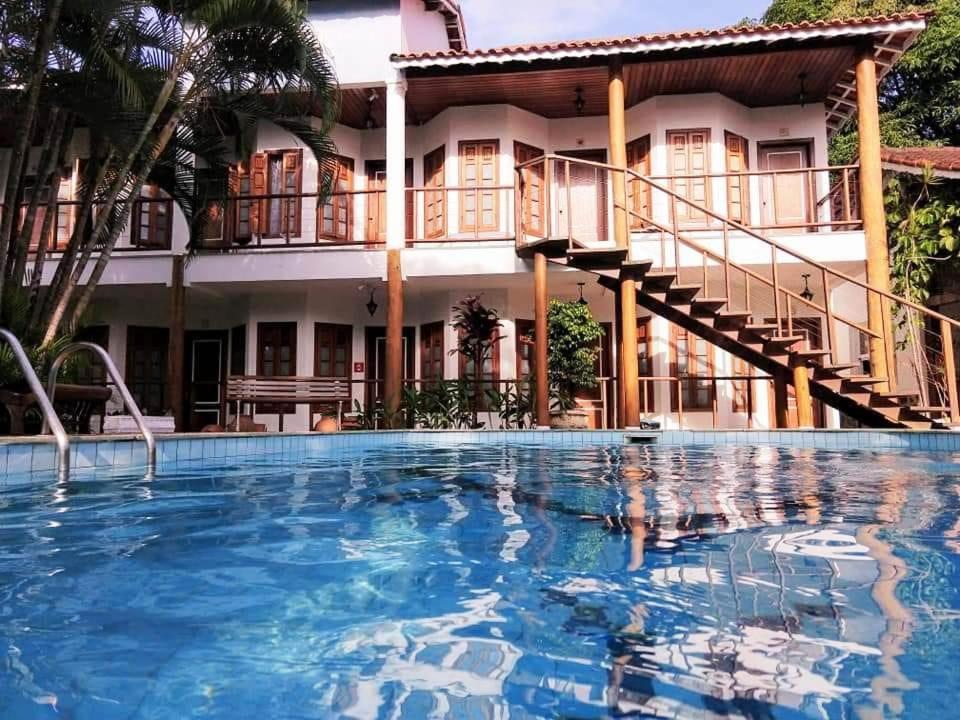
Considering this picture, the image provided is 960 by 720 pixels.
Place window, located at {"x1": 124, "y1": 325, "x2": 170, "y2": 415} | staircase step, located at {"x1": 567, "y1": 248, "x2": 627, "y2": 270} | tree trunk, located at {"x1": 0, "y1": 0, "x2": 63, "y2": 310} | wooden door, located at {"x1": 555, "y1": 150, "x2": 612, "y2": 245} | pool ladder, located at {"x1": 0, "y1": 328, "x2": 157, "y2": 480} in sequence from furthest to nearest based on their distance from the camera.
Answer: window, located at {"x1": 124, "y1": 325, "x2": 170, "y2": 415}
wooden door, located at {"x1": 555, "y1": 150, "x2": 612, "y2": 245}
staircase step, located at {"x1": 567, "y1": 248, "x2": 627, "y2": 270}
tree trunk, located at {"x1": 0, "y1": 0, "x2": 63, "y2": 310}
pool ladder, located at {"x1": 0, "y1": 328, "x2": 157, "y2": 480}

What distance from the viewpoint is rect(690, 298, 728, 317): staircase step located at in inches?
362

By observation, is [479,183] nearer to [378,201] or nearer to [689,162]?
[378,201]

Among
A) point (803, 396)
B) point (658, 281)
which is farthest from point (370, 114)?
point (803, 396)

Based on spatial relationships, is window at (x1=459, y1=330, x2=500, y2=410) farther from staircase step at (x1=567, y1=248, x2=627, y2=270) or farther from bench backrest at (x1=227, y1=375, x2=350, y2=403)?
staircase step at (x1=567, y1=248, x2=627, y2=270)

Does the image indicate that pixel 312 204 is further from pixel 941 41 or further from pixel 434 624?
pixel 941 41

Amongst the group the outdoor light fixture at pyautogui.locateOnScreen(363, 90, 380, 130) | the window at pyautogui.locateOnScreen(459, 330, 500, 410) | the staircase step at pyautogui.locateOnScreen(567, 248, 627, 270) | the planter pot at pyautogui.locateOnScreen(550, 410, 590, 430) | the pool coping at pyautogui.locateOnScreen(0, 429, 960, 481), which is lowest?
the pool coping at pyautogui.locateOnScreen(0, 429, 960, 481)

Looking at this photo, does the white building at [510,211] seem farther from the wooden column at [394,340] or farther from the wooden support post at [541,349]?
the wooden support post at [541,349]

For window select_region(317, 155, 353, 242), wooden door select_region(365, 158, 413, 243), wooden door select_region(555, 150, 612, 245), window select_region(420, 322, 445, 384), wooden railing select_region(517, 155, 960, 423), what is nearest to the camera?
wooden railing select_region(517, 155, 960, 423)

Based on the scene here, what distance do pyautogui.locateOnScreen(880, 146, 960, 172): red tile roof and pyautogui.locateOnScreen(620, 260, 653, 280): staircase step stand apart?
5.26 metres

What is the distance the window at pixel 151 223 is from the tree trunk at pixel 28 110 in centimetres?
494

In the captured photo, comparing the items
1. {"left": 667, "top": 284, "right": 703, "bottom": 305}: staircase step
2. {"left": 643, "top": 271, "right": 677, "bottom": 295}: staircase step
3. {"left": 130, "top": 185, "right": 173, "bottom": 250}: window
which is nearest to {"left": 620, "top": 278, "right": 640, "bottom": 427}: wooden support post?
{"left": 643, "top": 271, "right": 677, "bottom": 295}: staircase step

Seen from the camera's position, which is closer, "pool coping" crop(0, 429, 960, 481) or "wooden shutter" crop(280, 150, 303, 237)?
"pool coping" crop(0, 429, 960, 481)

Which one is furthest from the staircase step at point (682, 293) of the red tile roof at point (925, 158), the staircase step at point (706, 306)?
the red tile roof at point (925, 158)

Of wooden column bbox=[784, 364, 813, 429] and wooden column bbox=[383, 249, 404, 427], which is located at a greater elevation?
wooden column bbox=[383, 249, 404, 427]
